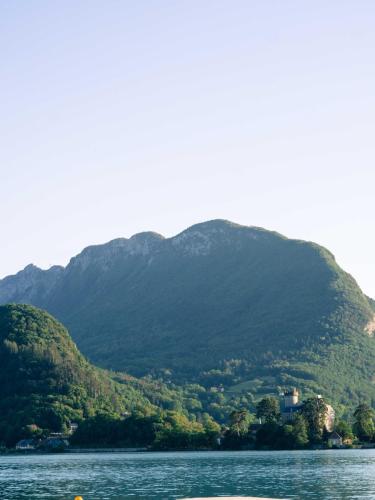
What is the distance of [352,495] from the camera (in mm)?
106062

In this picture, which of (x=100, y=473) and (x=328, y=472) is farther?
(x=100, y=473)

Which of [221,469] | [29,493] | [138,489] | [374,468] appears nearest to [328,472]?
[374,468]

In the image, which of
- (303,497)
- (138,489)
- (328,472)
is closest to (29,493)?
(138,489)

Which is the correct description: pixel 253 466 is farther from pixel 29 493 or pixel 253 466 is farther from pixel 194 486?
pixel 29 493

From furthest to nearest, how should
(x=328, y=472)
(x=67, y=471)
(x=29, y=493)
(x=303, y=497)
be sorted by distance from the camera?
(x=67, y=471), (x=328, y=472), (x=29, y=493), (x=303, y=497)

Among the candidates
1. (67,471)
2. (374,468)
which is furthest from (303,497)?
(67,471)

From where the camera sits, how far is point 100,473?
165750 millimetres

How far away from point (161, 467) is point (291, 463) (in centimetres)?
2569

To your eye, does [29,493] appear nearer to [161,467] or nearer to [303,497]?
[303,497]

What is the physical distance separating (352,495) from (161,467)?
3257 inches

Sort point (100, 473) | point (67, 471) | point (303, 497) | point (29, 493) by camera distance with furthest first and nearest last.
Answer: point (67, 471) → point (100, 473) → point (29, 493) → point (303, 497)

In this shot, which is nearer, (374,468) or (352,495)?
(352,495)

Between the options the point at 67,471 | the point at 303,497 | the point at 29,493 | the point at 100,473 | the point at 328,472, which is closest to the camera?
the point at 303,497

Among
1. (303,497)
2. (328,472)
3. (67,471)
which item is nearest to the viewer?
(303,497)
